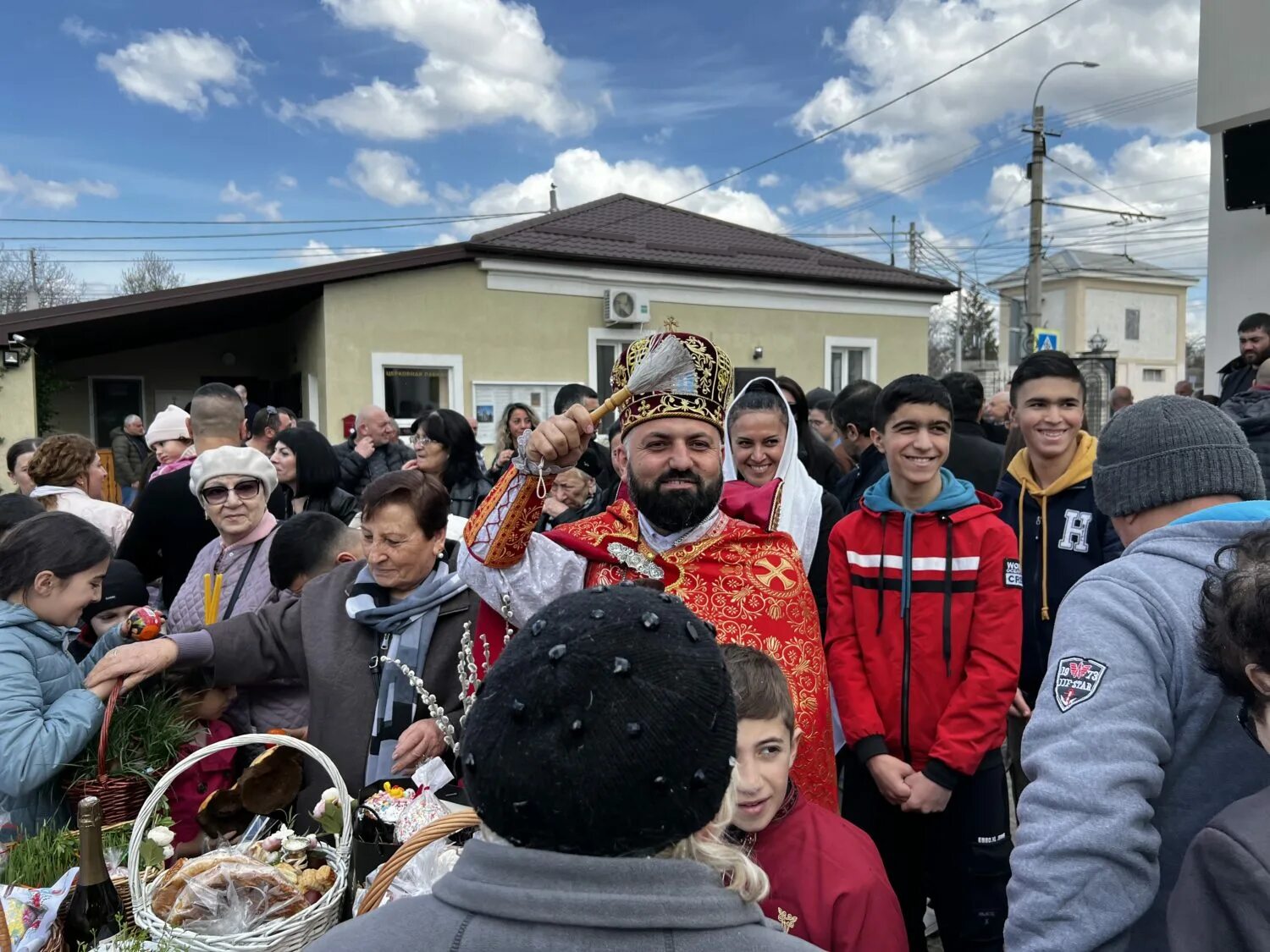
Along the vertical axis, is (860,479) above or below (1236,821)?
above

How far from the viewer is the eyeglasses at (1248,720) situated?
1.37m

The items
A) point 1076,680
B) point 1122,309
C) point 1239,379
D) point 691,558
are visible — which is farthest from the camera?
point 1122,309

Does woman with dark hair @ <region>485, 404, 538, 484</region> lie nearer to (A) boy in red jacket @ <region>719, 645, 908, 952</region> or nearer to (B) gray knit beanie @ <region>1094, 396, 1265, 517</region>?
(A) boy in red jacket @ <region>719, 645, 908, 952</region>

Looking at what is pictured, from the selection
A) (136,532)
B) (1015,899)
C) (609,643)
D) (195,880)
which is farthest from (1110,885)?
(136,532)

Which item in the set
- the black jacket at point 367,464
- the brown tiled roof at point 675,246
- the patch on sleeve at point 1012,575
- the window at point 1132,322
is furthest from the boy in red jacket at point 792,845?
the window at point 1132,322

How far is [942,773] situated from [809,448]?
2.36 metres

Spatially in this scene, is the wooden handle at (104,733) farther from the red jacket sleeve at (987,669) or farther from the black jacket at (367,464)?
the black jacket at (367,464)

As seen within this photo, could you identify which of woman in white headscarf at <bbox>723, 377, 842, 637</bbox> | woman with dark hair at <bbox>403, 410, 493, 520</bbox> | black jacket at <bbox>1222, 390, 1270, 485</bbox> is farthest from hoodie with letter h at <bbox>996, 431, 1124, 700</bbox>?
woman with dark hair at <bbox>403, 410, 493, 520</bbox>

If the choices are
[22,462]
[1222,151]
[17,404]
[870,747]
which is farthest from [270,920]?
[17,404]

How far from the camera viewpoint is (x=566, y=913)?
85 centimetres

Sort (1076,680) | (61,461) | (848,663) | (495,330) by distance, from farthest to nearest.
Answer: (495,330)
(61,461)
(848,663)
(1076,680)

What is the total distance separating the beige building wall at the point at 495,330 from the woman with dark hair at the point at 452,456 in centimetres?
694

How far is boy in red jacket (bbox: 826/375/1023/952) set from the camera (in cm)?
265

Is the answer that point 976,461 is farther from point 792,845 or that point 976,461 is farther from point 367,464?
point 367,464
